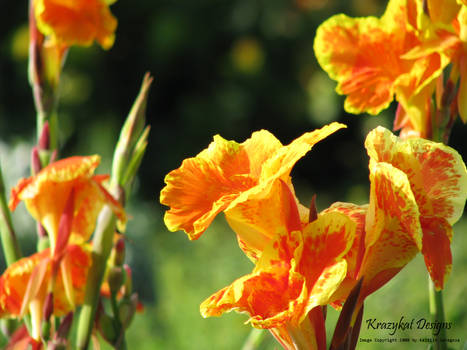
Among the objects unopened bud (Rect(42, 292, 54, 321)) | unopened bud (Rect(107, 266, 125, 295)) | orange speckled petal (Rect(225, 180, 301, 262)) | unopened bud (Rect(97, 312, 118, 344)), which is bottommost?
unopened bud (Rect(97, 312, 118, 344))

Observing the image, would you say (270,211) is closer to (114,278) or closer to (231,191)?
(231,191)

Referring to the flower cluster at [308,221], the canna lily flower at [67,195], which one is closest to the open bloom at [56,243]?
the canna lily flower at [67,195]

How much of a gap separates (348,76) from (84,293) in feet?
1.02

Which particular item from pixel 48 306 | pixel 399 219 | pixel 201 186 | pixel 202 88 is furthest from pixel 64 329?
pixel 202 88

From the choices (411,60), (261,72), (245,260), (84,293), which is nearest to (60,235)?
(84,293)

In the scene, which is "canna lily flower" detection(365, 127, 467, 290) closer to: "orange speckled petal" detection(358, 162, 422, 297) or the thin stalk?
"orange speckled petal" detection(358, 162, 422, 297)

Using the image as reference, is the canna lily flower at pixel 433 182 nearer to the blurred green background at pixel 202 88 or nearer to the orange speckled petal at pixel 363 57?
the orange speckled petal at pixel 363 57

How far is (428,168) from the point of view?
1.64 ft

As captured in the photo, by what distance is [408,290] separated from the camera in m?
1.96

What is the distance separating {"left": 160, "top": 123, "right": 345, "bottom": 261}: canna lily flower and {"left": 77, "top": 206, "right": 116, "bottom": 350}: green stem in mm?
105

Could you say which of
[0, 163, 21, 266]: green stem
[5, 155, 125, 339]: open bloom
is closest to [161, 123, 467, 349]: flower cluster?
[5, 155, 125, 339]: open bloom

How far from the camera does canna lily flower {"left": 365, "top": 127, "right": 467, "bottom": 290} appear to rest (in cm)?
48

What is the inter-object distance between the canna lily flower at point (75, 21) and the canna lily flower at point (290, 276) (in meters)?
0.33

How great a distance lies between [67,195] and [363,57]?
299mm
